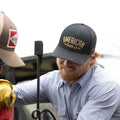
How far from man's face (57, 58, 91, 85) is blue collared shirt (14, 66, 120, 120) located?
52 millimetres

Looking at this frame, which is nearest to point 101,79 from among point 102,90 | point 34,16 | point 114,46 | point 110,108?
point 102,90

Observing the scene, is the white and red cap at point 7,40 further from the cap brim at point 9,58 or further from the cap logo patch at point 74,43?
the cap logo patch at point 74,43

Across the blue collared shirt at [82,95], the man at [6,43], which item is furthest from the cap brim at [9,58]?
the blue collared shirt at [82,95]

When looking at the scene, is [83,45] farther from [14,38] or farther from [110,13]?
[110,13]

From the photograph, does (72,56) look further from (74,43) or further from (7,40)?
(7,40)

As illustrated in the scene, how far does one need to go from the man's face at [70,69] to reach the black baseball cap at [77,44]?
0.20 ft

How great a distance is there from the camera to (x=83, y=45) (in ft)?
5.69

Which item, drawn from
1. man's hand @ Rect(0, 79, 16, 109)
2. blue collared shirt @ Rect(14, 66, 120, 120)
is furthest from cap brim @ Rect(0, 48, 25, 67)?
blue collared shirt @ Rect(14, 66, 120, 120)

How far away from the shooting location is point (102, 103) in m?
1.72

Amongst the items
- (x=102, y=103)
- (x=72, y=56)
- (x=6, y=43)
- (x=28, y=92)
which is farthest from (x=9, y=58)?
(x=102, y=103)

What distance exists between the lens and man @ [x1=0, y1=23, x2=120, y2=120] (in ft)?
5.62

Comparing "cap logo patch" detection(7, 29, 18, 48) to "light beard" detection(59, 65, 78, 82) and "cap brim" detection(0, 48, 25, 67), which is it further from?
"light beard" detection(59, 65, 78, 82)

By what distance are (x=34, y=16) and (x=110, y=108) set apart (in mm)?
2291

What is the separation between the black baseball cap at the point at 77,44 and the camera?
5.65 feet
